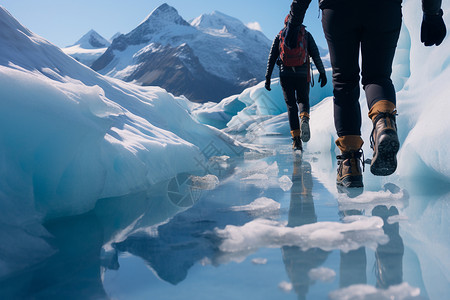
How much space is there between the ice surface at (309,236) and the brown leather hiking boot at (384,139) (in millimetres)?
319

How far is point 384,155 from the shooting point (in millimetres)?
Result: 1261

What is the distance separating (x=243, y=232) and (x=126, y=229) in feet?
1.55

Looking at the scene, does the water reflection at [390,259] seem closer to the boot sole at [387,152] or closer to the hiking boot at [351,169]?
the boot sole at [387,152]

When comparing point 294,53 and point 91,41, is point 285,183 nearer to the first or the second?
point 294,53

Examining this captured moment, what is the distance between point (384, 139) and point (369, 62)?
40 cm

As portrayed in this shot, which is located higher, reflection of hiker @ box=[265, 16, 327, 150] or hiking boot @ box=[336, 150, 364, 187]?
reflection of hiker @ box=[265, 16, 327, 150]

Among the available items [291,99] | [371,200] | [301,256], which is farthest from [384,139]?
[291,99]

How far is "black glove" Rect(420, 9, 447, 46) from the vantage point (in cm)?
137

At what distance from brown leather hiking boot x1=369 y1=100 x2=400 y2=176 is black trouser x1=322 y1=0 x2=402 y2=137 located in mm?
64

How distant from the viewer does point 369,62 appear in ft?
4.75

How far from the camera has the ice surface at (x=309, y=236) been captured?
2.91ft

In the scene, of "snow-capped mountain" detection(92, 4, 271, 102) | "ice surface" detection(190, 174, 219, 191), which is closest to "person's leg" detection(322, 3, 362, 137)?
"ice surface" detection(190, 174, 219, 191)

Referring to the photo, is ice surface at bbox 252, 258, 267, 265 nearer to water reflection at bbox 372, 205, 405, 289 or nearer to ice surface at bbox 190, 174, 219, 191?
water reflection at bbox 372, 205, 405, 289

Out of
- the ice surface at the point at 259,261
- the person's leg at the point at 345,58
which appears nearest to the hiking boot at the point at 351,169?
the person's leg at the point at 345,58
